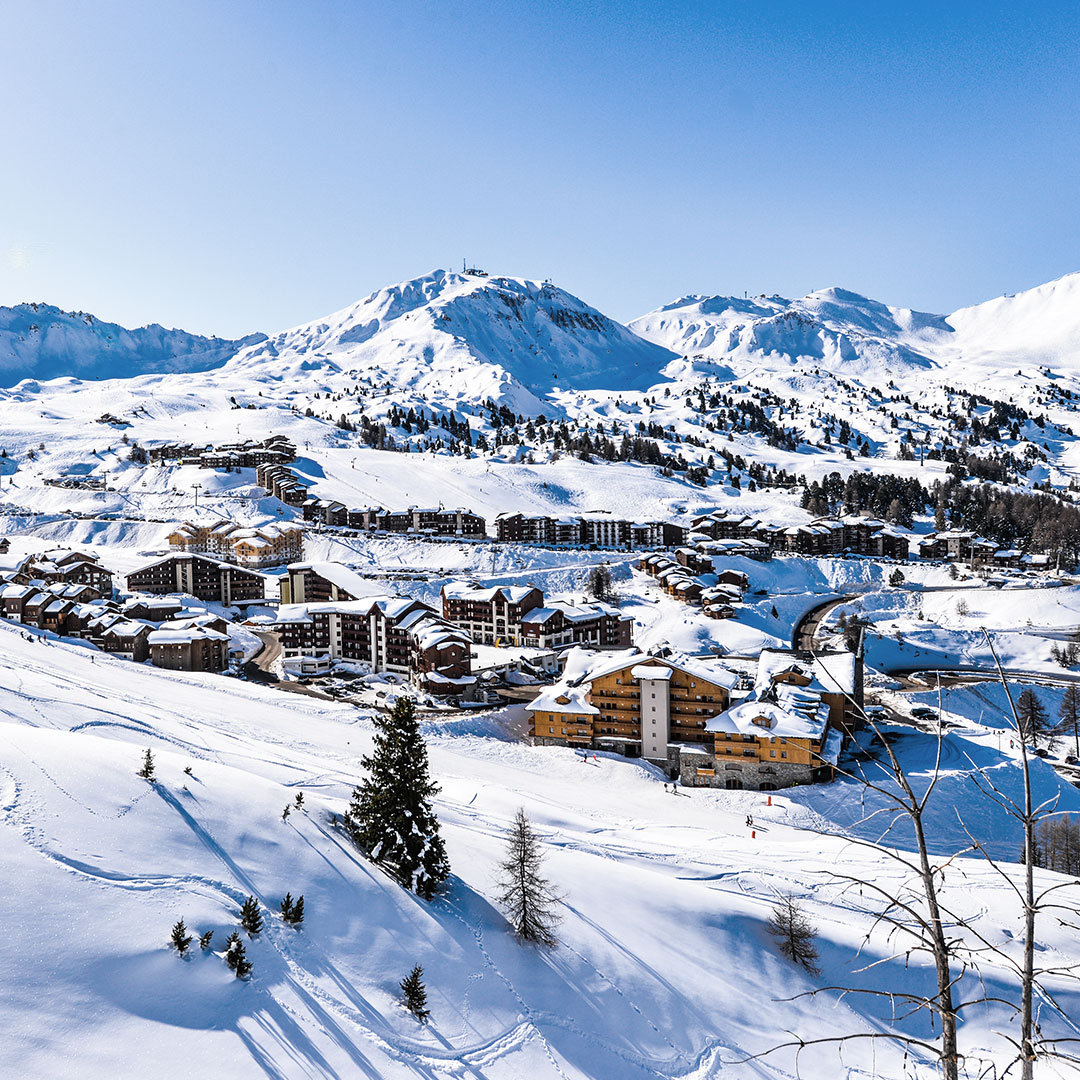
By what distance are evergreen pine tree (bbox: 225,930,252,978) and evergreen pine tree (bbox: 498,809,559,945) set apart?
688 centimetres

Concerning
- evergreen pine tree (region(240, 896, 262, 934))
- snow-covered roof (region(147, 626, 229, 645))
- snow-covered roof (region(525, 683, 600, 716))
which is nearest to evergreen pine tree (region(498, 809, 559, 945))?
evergreen pine tree (region(240, 896, 262, 934))

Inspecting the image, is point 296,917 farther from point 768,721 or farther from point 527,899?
point 768,721

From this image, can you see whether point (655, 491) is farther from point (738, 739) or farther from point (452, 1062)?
point (452, 1062)

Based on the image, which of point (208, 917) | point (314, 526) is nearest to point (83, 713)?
point (208, 917)

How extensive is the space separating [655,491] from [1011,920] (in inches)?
4994

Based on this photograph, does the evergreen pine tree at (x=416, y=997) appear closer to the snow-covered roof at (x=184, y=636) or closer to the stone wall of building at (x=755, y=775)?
the stone wall of building at (x=755, y=775)

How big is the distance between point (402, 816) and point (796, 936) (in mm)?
11632

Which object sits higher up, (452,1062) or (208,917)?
(208,917)

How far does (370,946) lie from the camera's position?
52.3 ft

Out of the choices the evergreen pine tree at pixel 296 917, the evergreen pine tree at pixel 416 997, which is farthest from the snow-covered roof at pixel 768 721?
the evergreen pine tree at pixel 296 917

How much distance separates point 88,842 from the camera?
51.6 feet

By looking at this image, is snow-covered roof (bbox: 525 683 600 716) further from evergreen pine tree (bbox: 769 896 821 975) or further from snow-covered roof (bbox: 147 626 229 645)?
evergreen pine tree (bbox: 769 896 821 975)

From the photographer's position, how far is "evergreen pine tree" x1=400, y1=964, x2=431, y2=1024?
1435 cm

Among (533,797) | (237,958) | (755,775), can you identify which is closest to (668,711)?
(755,775)
